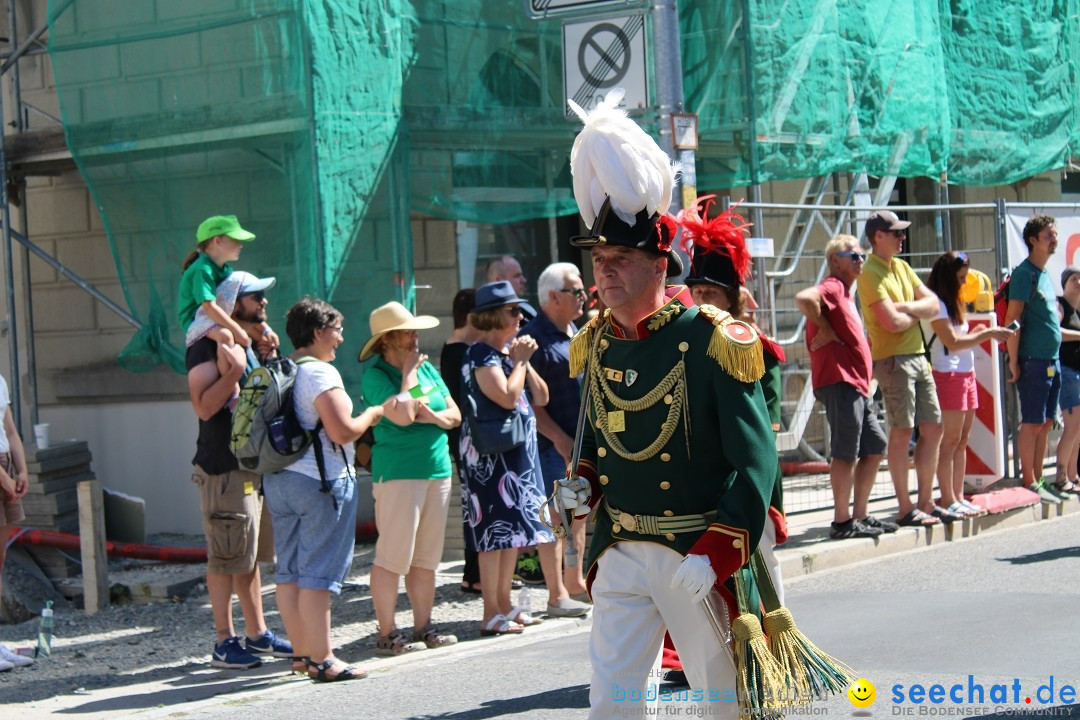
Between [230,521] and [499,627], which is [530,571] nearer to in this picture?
[499,627]

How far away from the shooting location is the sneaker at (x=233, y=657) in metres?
7.36

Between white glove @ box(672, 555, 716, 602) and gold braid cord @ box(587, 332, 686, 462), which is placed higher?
gold braid cord @ box(587, 332, 686, 462)

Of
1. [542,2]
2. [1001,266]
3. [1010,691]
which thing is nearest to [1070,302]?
[1001,266]

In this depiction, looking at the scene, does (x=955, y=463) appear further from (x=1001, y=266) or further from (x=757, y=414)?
(x=757, y=414)

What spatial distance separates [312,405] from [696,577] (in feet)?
10.5

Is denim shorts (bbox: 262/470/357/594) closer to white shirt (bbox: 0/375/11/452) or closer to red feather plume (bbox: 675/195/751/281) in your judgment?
white shirt (bbox: 0/375/11/452)

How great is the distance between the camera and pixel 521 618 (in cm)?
796

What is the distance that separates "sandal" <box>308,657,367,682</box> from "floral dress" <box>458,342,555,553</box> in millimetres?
1094

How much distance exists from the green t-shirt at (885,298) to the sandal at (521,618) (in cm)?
317

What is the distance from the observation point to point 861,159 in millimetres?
12672

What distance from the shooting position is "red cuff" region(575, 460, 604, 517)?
4.61 meters

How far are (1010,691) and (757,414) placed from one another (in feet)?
7.79

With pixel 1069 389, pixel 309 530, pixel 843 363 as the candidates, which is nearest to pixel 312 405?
pixel 309 530

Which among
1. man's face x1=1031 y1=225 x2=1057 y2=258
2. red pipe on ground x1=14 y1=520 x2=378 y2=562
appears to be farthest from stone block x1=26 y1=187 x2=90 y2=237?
man's face x1=1031 y1=225 x2=1057 y2=258
